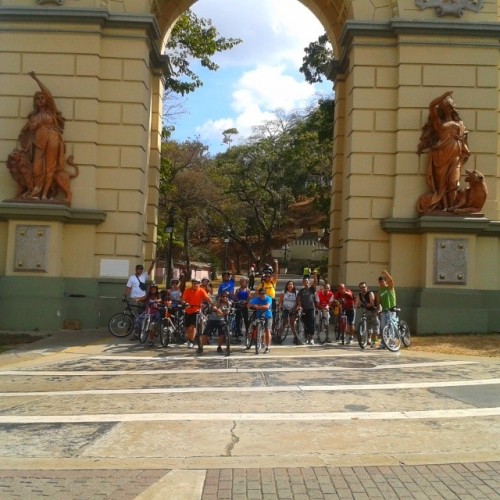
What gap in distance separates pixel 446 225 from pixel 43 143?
10.6 m

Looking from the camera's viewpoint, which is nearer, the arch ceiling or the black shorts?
the black shorts

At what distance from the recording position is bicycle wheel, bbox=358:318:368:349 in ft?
48.6

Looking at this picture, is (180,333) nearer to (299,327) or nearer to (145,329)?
(145,329)

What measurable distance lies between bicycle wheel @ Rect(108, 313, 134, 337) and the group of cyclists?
0.38 metres

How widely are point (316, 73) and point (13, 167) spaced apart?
1625cm

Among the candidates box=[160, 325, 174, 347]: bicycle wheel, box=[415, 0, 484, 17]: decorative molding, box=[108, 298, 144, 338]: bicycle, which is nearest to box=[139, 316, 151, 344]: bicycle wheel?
box=[160, 325, 174, 347]: bicycle wheel

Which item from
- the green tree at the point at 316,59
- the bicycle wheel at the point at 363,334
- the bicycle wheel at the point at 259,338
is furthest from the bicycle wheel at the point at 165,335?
the green tree at the point at 316,59

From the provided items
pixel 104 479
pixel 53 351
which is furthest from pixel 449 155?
pixel 104 479

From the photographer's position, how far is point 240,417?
7863 mm

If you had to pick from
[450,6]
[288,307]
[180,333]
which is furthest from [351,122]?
[180,333]

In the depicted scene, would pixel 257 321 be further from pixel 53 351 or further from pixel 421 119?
pixel 421 119

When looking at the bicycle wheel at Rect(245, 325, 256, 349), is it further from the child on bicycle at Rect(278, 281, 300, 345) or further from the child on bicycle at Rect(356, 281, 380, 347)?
the child on bicycle at Rect(356, 281, 380, 347)

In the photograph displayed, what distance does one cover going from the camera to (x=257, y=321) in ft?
46.1

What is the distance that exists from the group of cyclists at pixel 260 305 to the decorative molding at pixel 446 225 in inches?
76.8
